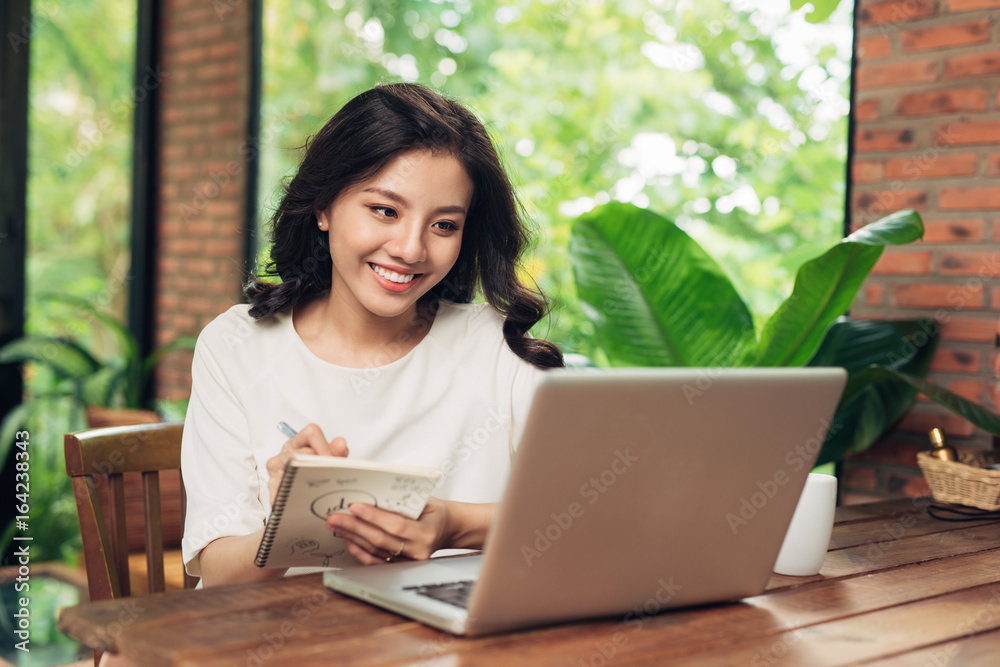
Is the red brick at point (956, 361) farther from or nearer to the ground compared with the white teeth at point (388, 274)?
nearer to the ground

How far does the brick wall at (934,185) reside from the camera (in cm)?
228

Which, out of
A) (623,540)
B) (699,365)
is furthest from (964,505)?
(623,540)

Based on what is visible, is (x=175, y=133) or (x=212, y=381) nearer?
(x=212, y=381)

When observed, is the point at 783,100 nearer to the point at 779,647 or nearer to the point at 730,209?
the point at 730,209

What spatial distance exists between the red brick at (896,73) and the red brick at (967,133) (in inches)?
5.4

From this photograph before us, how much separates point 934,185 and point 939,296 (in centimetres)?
28

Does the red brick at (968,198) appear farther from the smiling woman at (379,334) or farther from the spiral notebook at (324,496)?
the spiral notebook at (324,496)

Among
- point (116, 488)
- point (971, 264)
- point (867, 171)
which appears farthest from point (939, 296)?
point (116, 488)

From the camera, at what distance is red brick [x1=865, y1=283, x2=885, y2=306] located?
2477 millimetres

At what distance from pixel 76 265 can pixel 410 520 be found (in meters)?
3.45

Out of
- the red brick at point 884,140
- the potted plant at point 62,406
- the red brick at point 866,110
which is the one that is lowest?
the potted plant at point 62,406

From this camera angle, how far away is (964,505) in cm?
184

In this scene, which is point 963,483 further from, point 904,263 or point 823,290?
point 904,263
